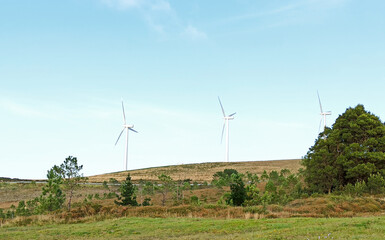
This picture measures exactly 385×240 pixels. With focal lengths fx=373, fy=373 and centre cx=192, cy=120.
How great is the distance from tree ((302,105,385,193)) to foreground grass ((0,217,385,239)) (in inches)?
910

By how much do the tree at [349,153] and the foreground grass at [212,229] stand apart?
23.1 meters

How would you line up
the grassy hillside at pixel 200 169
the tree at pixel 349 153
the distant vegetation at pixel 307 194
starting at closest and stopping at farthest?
the distant vegetation at pixel 307 194
the tree at pixel 349 153
the grassy hillside at pixel 200 169

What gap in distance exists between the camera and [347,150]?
153 feet

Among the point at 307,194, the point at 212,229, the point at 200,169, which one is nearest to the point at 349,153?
the point at 307,194

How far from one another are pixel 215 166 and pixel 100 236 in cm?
12424

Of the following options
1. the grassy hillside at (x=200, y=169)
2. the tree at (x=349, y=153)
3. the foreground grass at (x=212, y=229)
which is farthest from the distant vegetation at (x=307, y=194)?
the grassy hillside at (x=200, y=169)

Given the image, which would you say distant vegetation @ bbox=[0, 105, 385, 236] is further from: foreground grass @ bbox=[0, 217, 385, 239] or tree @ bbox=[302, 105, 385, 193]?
foreground grass @ bbox=[0, 217, 385, 239]

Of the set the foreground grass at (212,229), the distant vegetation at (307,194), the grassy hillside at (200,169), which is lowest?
the foreground grass at (212,229)

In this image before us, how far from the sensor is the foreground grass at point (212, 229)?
1961 cm

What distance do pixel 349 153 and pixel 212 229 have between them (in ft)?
97.0

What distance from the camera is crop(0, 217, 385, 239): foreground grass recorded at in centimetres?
1961

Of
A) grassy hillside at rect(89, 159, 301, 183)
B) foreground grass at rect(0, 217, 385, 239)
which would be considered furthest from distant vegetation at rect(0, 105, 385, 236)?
grassy hillside at rect(89, 159, 301, 183)

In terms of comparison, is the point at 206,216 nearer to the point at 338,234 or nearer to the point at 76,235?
the point at 76,235

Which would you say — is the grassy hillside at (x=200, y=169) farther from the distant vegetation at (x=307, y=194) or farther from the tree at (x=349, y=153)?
the tree at (x=349, y=153)
